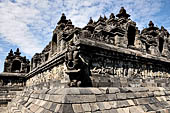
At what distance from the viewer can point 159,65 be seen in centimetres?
841

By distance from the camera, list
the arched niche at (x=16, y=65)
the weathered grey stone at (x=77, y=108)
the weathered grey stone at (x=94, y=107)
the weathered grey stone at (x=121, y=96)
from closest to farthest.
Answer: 1. the weathered grey stone at (x=77, y=108)
2. the weathered grey stone at (x=94, y=107)
3. the weathered grey stone at (x=121, y=96)
4. the arched niche at (x=16, y=65)

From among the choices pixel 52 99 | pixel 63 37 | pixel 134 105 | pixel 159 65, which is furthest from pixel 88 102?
pixel 159 65

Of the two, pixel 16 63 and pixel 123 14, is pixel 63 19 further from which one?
pixel 16 63

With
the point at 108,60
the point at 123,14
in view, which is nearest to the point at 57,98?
the point at 108,60

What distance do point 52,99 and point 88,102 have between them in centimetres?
100

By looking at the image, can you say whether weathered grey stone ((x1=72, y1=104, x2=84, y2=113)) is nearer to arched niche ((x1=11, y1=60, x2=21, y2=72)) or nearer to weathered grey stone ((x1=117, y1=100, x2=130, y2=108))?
weathered grey stone ((x1=117, y1=100, x2=130, y2=108))

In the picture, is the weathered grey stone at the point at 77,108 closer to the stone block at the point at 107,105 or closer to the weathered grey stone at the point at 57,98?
the weathered grey stone at the point at 57,98

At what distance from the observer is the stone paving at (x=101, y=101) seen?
11.9 feet

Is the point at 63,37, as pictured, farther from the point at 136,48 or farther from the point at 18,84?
the point at 18,84

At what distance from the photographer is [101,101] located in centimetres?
420

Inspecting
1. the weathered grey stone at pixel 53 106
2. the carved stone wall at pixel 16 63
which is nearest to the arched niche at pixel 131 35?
the weathered grey stone at pixel 53 106

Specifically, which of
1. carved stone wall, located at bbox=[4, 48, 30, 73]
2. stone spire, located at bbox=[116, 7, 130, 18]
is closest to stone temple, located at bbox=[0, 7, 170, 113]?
stone spire, located at bbox=[116, 7, 130, 18]

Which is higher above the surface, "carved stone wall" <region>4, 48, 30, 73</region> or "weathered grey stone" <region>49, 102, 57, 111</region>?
"carved stone wall" <region>4, 48, 30, 73</region>

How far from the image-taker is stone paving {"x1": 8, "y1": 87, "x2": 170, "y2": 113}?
3619 millimetres
